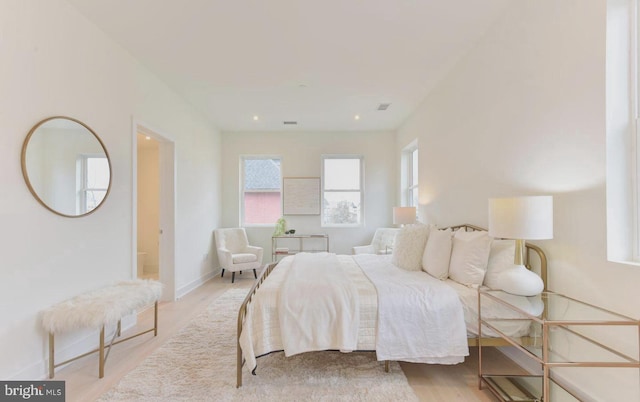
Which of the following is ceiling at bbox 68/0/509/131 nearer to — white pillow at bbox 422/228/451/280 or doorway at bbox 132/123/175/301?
doorway at bbox 132/123/175/301

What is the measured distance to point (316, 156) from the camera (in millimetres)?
5746

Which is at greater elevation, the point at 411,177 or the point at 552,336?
the point at 411,177

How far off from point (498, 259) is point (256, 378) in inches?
78.4

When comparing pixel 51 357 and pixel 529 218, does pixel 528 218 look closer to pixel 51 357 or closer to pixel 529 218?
pixel 529 218

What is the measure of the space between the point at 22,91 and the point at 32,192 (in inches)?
26.7

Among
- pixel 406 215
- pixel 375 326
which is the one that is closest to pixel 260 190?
pixel 406 215

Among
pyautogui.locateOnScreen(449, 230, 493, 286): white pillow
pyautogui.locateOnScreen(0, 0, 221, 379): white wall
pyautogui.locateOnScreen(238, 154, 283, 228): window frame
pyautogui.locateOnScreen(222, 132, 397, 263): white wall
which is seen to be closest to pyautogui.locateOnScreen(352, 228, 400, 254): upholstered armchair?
pyautogui.locateOnScreen(222, 132, 397, 263): white wall

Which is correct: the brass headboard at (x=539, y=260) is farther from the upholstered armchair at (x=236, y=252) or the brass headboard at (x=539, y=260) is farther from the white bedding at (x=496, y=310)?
the upholstered armchair at (x=236, y=252)

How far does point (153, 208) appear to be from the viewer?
5.69m

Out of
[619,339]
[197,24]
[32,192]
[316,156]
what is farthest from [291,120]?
[619,339]

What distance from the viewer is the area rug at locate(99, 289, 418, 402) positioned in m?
1.85

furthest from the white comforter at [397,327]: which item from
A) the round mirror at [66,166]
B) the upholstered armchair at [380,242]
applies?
the upholstered armchair at [380,242]

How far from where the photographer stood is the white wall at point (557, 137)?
1.53 meters

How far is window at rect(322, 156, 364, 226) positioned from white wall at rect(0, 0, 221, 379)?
3257 mm
